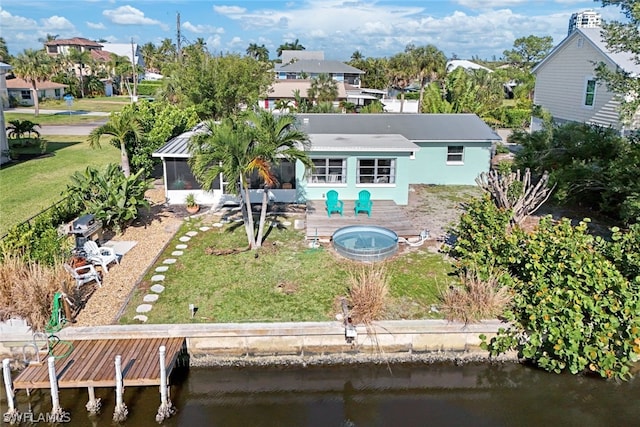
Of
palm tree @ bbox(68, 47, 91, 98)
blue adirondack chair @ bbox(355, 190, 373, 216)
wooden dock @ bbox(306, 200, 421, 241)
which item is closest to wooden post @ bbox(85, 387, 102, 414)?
wooden dock @ bbox(306, 200, 421, 241)

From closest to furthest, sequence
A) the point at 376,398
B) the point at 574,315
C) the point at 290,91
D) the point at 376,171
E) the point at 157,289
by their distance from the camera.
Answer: the point at 376,398 → the point at 574,315 → the point at 157,289 → the point at 376,171 → the point at 290,91

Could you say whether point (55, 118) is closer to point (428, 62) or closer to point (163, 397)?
point (428, 62)

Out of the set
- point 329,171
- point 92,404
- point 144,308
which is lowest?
point 92,404

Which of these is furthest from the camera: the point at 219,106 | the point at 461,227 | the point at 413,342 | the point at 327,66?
the point at 327,66

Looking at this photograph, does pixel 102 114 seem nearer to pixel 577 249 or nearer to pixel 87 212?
pixel 87 212

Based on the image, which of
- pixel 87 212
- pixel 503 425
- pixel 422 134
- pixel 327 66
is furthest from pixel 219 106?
pixel 327 66

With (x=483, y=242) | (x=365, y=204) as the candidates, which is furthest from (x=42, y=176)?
(x=483, y=242)

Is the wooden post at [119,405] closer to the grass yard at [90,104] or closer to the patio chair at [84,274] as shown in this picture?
the patio chair at [84,274]
